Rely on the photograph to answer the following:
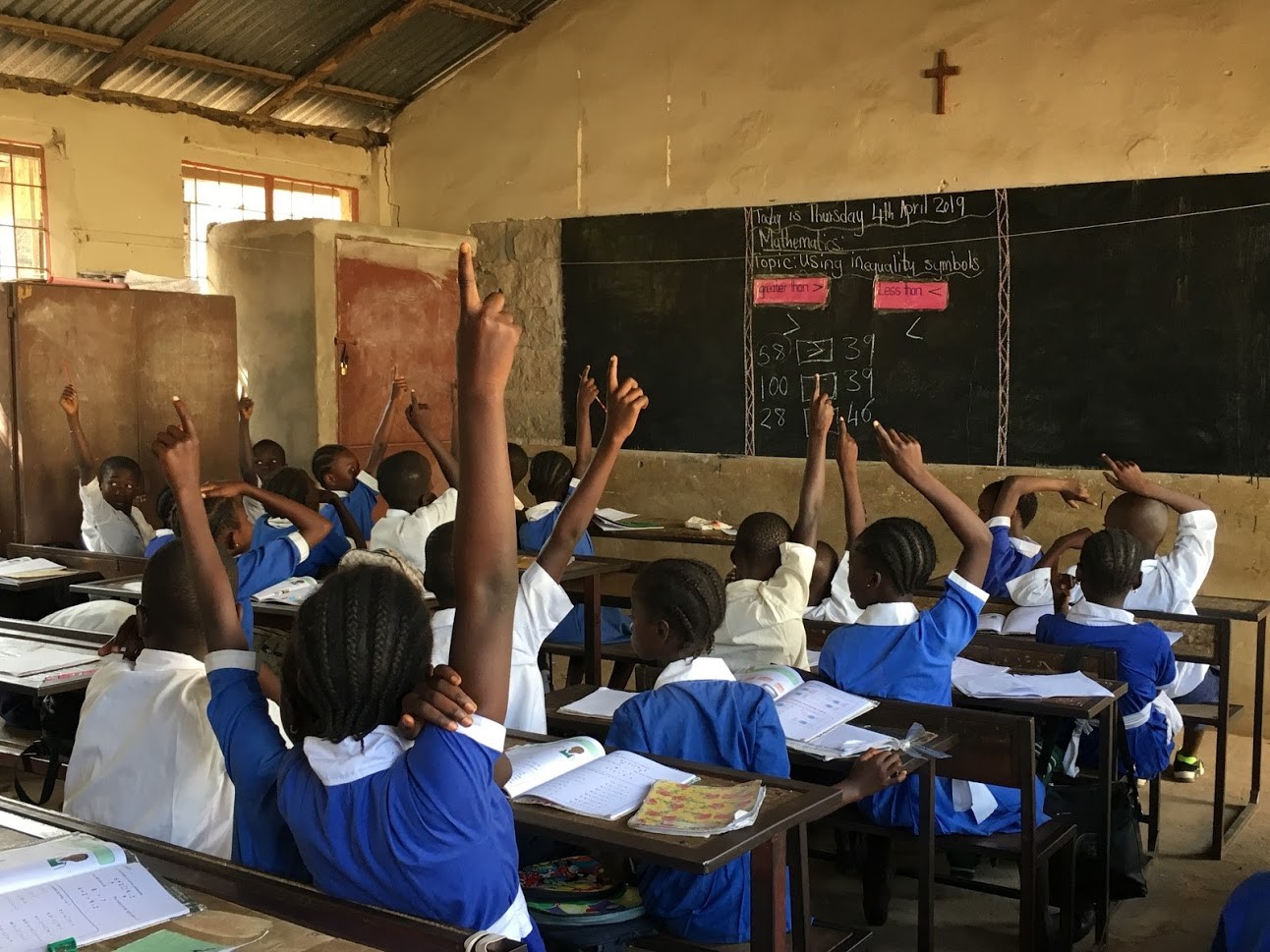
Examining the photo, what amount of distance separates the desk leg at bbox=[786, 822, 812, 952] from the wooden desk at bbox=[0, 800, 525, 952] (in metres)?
0.95

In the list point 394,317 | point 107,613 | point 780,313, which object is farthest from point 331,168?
point 107,613

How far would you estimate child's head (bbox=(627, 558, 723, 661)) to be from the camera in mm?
2320

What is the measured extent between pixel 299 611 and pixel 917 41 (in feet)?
17.2

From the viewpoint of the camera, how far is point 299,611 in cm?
147

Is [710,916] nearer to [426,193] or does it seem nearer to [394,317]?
[394,317]

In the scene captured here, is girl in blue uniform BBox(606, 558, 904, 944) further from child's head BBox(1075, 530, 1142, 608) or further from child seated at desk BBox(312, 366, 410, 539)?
child seated at desk BBox(312, 366, 410, 539)

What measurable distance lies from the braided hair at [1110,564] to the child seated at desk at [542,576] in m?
1.44

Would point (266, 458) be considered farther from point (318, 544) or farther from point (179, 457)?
point (179, 457)

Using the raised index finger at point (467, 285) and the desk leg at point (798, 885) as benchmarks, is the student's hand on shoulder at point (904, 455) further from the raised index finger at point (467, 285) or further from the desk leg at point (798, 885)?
the raised index finger at point (467, 285)

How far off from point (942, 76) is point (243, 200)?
405 centimetres

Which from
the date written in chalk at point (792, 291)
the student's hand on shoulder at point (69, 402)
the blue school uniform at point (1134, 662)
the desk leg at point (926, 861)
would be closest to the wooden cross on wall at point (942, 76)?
the date written in chalk at point (792, 291)

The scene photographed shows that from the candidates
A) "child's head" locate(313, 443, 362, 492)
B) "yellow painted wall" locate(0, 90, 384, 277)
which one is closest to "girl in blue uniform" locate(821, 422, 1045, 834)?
"child's head" locate(313, 443, 362, 492)

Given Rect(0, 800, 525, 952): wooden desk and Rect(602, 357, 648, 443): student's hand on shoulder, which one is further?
Rect(602, 357, 648, 443): student's hand on shoulder

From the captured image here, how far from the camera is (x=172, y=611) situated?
6.60 ft
